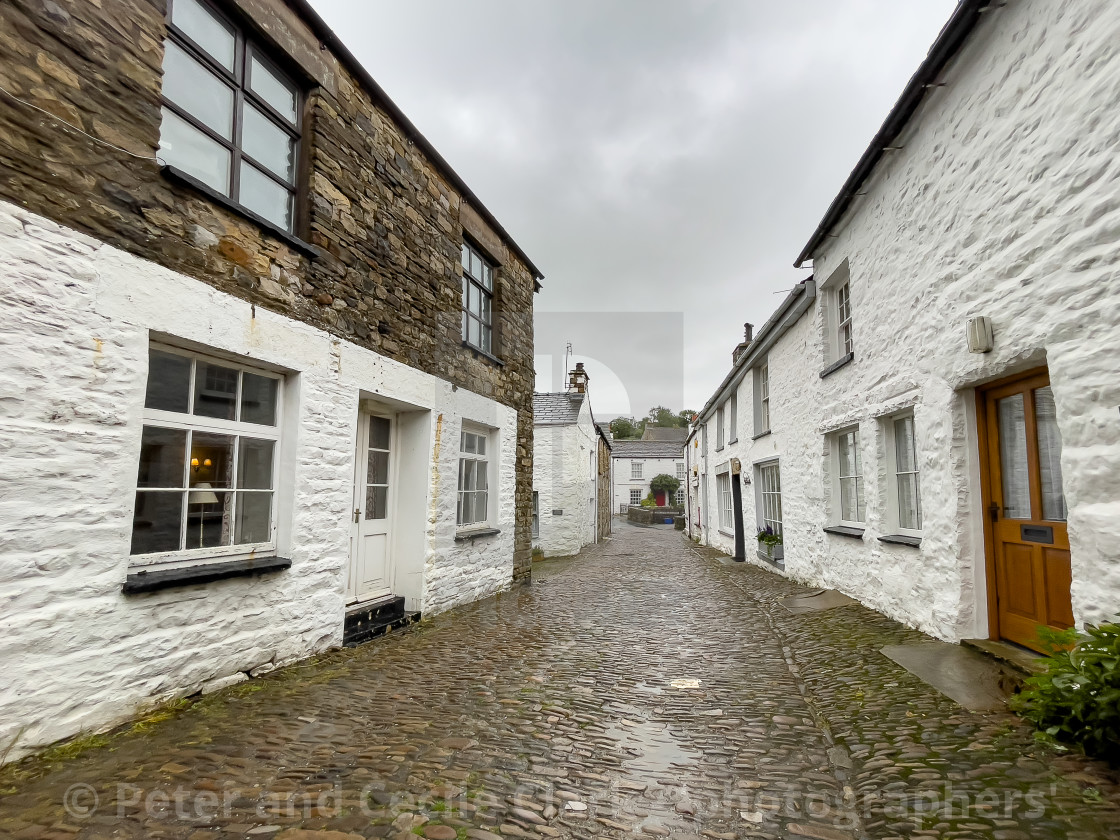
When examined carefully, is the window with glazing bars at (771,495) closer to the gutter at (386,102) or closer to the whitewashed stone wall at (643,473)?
the gutter at (386,102)

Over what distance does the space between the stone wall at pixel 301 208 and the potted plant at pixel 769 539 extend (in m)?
6.31

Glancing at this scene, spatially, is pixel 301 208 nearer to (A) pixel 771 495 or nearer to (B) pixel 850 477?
(B) pixel 850 477

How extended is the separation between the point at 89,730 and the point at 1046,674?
5.34 metres

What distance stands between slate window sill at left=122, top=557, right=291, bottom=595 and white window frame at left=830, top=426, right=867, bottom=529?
6.43 meters

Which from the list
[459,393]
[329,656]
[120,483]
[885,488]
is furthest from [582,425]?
[120,483]

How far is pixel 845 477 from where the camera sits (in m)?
8.39

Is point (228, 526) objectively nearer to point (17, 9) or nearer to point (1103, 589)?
point (17, 9)

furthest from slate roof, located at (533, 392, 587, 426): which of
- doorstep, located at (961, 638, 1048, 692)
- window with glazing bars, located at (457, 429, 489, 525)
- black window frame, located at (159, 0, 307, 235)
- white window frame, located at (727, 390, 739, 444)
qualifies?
doorstep, located at (961, 638, 1048, 692)

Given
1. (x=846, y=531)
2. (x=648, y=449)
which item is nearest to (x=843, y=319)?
(x=846, y=531)

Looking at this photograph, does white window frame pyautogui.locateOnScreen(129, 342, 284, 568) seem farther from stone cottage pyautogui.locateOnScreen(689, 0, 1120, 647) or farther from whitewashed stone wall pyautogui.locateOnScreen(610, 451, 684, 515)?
whitewashed stone wall pyautogui.locateOnScreen(610, 451, 684, 515)

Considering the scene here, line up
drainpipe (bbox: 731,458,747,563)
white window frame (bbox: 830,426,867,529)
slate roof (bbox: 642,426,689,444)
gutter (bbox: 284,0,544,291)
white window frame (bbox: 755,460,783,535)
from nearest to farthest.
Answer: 1. gutter (bbox: 284,0,544,291)
2. white window frame (bbox: 830,426,867,529)
3. white window frame (bbox: 755,460,783,535)
4. drainpipe (bbox: 731,458,747,563)
5. slate roof (bbox: 642,426,689,444)

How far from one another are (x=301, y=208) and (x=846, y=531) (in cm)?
708

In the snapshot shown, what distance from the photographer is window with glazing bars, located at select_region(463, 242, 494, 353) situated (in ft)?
29.0

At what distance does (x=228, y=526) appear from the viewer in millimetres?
4781
